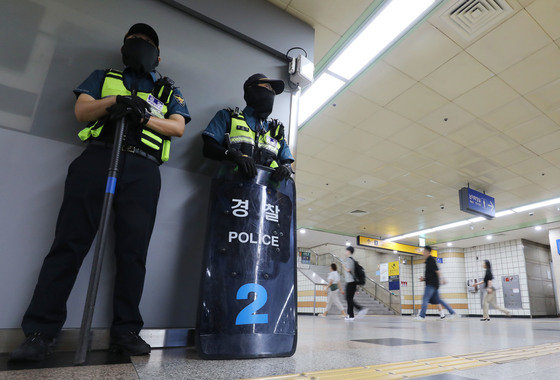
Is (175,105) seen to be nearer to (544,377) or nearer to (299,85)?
(299,85)

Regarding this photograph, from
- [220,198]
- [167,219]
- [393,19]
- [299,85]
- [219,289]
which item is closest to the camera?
[219,289]

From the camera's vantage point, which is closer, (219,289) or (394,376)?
(394,376)

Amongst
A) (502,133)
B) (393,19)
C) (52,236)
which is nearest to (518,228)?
(502,133)

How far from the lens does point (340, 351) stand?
1839 millimetres

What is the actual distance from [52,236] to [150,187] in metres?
0.58

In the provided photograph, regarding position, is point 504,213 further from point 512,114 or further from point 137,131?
point 137,131

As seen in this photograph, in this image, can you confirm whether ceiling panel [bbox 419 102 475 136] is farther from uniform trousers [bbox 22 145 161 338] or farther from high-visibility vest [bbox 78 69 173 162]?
uniform trousers [bbox 22 145 161 338]

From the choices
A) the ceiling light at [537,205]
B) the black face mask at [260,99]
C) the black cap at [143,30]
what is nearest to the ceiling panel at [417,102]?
the black face mask at [260,99]

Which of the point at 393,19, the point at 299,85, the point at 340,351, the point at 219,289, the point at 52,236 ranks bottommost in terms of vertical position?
the point at 340,351

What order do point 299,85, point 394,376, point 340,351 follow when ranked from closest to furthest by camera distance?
point 394,376 → point 340,351 → point 299,85

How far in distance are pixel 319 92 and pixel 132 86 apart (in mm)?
3405

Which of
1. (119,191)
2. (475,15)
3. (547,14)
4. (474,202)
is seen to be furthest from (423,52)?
(474,202)

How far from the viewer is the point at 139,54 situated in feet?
5.60

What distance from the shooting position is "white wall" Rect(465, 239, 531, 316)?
42.9ft
